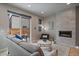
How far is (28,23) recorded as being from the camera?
218cm

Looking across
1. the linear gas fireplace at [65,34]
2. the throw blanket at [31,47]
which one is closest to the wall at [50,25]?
the linear gas fireplace at [65,34]

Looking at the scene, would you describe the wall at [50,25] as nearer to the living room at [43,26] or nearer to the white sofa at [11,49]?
the living room at [43,26]

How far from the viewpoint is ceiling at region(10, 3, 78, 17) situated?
2.07m

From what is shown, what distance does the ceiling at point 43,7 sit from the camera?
2.07 meters

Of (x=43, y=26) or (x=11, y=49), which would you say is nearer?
(x=11, y=49)

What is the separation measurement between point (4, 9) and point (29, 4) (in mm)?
410

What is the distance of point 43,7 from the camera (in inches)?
82.8

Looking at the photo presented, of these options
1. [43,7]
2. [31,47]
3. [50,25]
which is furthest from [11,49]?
[43,7]

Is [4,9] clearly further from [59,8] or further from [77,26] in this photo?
[77,26]

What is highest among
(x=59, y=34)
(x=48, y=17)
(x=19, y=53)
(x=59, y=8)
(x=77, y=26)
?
(x=59, y=8)

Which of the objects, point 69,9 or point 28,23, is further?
point 28,23

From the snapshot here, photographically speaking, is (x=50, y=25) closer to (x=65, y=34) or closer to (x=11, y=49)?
(x=65, y=34)

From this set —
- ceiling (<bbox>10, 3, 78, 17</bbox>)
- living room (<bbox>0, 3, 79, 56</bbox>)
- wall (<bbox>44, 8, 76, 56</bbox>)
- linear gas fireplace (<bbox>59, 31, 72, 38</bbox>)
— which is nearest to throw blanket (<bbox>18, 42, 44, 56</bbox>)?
living room (<bbox>0, 3, 79, 56</bbox>)

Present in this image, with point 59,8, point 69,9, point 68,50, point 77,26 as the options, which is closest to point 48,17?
point 59,8
